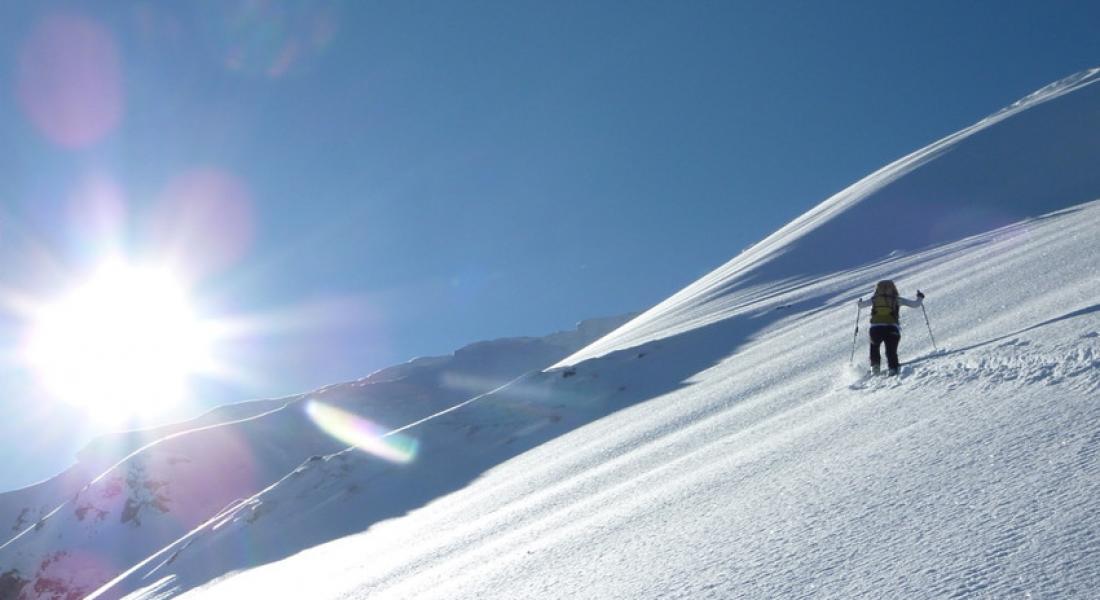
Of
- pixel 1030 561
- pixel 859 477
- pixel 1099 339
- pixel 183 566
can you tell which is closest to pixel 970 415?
pixel 859 477

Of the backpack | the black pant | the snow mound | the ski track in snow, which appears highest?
the snow mound

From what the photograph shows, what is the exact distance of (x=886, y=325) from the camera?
1177cm

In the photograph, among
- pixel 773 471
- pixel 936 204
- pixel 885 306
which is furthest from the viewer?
pixel 936 204

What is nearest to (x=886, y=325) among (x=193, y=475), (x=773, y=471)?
(x=773, y=471)

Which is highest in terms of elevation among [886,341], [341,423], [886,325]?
[341,423]

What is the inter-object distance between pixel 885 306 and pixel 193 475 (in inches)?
5493

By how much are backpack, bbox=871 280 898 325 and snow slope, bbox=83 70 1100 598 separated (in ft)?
2.22

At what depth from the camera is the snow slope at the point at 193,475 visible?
115 m

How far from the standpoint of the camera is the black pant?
11.3m

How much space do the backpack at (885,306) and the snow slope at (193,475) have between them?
355 ft

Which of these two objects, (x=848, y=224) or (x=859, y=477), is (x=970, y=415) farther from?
(x=848, y=224)

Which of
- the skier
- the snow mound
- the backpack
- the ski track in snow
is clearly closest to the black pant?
the skier

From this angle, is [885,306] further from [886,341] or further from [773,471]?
[773,471]

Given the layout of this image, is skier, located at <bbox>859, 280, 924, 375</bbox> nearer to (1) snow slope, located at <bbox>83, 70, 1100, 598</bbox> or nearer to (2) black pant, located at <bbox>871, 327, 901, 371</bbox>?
(2) black pant, located at <bbox>871, 327, 901, 371</bbox>
